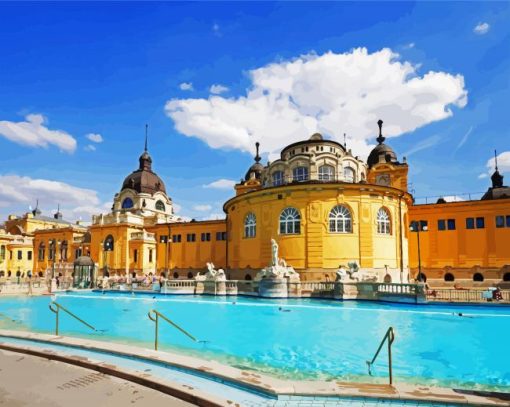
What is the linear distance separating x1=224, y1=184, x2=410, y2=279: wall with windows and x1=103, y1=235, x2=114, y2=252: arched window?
80.9 ft

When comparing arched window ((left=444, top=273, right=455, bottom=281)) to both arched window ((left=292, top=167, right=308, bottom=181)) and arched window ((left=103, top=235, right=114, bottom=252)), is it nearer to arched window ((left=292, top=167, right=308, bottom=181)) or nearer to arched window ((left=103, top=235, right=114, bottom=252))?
arched window ((left=292, top=167, right=308, bottom=181))

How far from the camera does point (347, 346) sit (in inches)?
481

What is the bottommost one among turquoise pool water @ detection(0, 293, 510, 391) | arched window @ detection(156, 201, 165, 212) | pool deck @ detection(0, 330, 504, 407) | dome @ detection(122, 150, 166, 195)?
turquoise pool water @ detection(0, 293, 510, 391)

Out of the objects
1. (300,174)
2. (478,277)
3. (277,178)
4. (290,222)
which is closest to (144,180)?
(277,178)

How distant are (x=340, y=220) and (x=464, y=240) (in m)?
13.9

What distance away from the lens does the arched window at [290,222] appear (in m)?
33.4

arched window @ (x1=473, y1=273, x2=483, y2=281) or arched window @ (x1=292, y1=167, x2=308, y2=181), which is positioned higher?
arched window @ (x1=292, y1=167, x2=308, y2=181)

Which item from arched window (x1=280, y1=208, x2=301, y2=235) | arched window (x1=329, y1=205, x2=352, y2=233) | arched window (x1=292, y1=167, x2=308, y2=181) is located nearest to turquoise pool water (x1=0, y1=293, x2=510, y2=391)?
arched window (x1=329, y1=205, x2=352, y2=233)

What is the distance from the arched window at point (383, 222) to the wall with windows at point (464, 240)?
265 inches

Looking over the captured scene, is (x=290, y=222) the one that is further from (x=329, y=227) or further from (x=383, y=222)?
(x=383, y=222)

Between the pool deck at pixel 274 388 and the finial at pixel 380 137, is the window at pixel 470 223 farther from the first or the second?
the pool deck at pixel 274 388

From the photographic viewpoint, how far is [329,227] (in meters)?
32.8

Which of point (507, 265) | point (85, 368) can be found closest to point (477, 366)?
point (85, 368)

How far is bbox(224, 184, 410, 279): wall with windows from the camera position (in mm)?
32188
